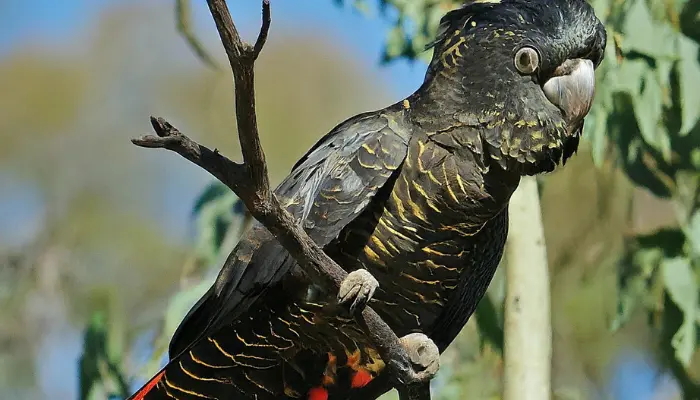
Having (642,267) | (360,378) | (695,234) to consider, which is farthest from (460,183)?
(642,267)

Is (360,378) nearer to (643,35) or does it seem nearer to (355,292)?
(355,292)

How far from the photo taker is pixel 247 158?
3.94 ft

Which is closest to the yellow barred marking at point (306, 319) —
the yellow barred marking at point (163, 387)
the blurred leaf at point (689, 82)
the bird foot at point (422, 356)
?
the bird foot at point (422, 356)

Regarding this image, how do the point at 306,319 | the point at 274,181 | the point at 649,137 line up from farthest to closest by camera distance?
the point at 274,181
the point at 649,137
the point at 306,319

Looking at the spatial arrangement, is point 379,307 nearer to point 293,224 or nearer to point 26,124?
point 293,224

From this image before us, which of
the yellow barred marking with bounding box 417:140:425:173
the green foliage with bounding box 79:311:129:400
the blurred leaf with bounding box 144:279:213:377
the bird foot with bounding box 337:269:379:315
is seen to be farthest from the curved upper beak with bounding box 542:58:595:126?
the green foliage with bounding box 79:311:129:400

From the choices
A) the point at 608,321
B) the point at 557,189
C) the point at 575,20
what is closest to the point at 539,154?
the point at 575,20

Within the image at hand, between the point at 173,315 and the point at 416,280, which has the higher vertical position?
the point at 173,315

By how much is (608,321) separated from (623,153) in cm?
94

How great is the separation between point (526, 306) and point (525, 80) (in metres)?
0.76

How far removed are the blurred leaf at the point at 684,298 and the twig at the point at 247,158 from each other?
150 cm

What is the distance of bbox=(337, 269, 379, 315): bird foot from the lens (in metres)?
1.42

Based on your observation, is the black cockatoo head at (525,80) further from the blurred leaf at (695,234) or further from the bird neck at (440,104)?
the blurred leaf at (695,234)

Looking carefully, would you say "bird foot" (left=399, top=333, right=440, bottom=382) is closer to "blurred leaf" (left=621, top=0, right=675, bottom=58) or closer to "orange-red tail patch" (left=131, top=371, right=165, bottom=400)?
"orange-red tail patch" (left=131, top=371, right=165, bottom=400)
